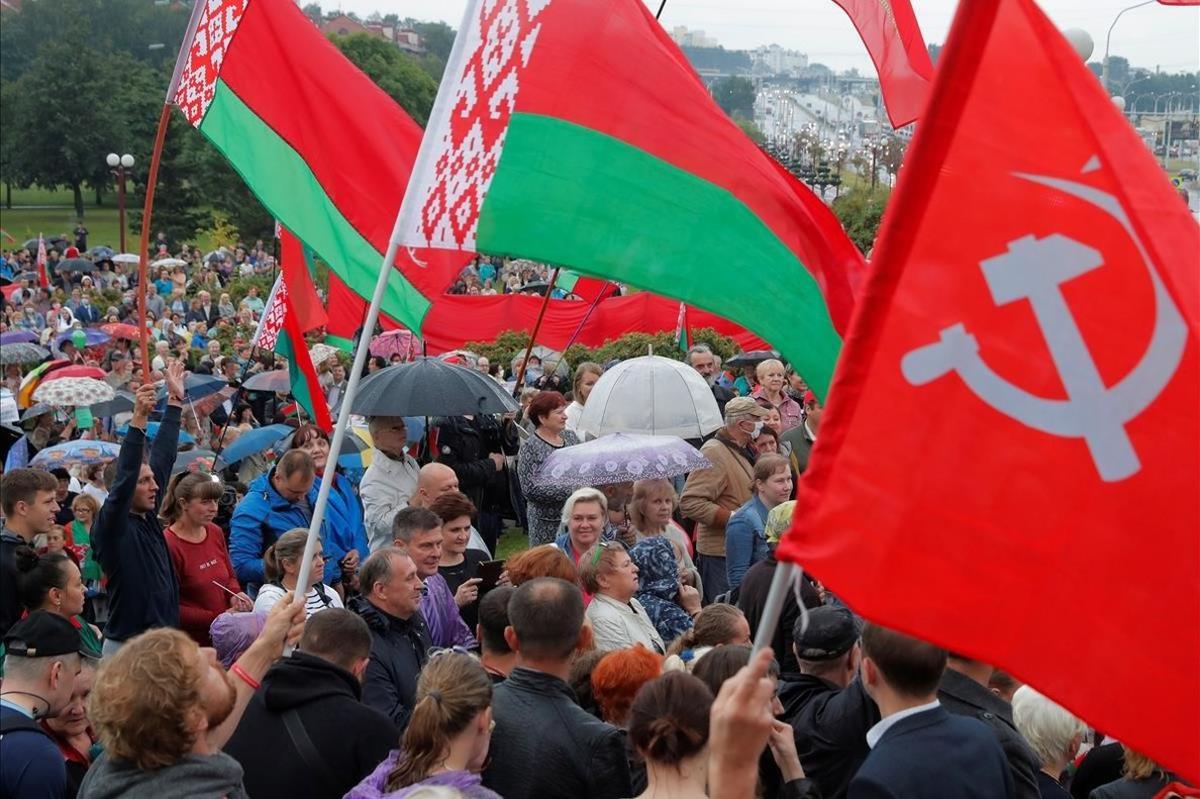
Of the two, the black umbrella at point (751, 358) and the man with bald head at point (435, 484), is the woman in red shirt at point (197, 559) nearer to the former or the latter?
the man with bald head at point (435, 484)

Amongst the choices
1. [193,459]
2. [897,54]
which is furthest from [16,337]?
[897,54]

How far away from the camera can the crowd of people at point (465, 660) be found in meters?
3.81

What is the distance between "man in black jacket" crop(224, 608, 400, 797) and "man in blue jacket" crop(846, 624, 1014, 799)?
1411 millimetres

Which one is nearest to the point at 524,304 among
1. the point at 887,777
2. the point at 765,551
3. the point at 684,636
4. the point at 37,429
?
the point at 37,429

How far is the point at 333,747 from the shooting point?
14.4 ft

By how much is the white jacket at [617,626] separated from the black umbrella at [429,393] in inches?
108

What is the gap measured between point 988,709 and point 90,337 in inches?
702

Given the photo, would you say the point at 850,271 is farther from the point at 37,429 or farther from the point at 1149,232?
the point at 37,429

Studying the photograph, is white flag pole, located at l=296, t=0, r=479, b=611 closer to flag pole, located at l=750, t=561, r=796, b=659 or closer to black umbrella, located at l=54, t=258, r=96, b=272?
flag pole, located at l=750, t=561, r=796, b=659

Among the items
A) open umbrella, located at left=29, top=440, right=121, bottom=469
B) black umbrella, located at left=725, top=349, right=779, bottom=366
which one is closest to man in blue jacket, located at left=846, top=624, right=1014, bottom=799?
open umbrella, located at left=29, top=440, right=121, bottom=469

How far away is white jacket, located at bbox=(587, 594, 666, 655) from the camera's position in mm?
5895

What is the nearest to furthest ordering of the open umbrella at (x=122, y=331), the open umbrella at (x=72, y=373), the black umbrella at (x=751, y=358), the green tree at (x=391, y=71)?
the open umbrella at (x=72, y=373), the black umbrella at (x=751, y=358), the open umbrella at (x=122, y=331), the green tree at (x=391, y=71)

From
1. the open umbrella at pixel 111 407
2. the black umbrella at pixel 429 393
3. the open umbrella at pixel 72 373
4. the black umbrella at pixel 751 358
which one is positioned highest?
the black umbrella at pixel 429 393

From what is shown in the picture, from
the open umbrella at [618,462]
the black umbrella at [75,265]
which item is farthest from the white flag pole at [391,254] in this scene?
the black umbrella at [75,265]
